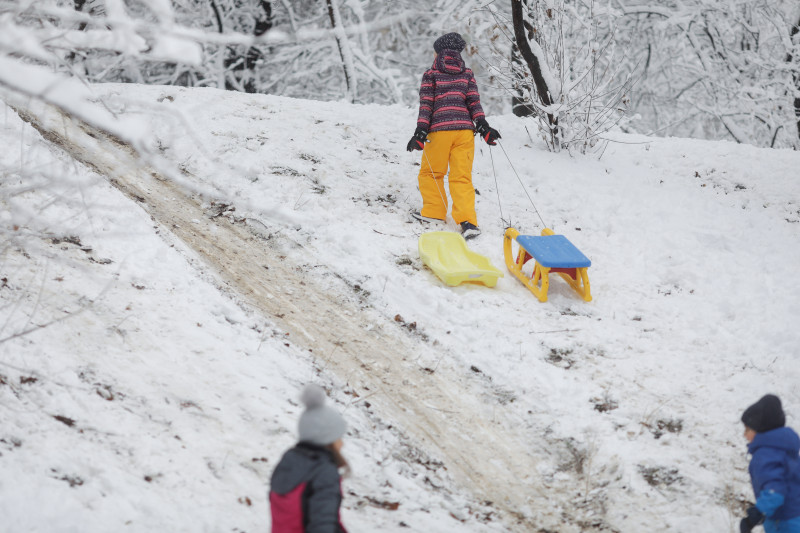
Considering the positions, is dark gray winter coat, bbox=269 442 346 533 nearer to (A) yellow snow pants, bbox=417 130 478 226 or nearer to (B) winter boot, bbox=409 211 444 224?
(A) yellow snow pants, bbox=417 130 478 226

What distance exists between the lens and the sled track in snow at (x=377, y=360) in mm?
3723

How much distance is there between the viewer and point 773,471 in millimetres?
2971

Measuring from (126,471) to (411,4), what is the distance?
14.3 meters

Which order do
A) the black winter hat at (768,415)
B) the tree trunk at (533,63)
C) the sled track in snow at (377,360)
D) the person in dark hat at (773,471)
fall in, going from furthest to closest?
the tree trunk at (533,63) → the sled track in snow at (377,360) → the black winter hat at (768,415) → the person in dark hat at (773,471)

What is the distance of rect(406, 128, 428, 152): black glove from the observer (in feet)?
21.7

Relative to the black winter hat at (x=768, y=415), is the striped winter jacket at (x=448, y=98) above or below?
above

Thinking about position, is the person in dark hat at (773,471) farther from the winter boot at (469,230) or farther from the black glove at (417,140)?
the black glove at (417,140)

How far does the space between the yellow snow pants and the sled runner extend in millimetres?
697

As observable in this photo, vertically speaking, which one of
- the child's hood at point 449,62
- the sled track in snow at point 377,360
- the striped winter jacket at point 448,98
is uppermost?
the child's hood at point 449,62

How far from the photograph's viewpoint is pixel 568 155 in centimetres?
863

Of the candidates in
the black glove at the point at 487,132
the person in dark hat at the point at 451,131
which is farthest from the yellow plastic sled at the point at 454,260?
the black glove at the point at 487,132

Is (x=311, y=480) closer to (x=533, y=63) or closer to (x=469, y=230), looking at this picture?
(x=469, y=230)

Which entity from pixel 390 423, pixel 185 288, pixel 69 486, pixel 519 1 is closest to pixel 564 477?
pixel 390 423

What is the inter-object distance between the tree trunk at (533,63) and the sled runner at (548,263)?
3024 mm
